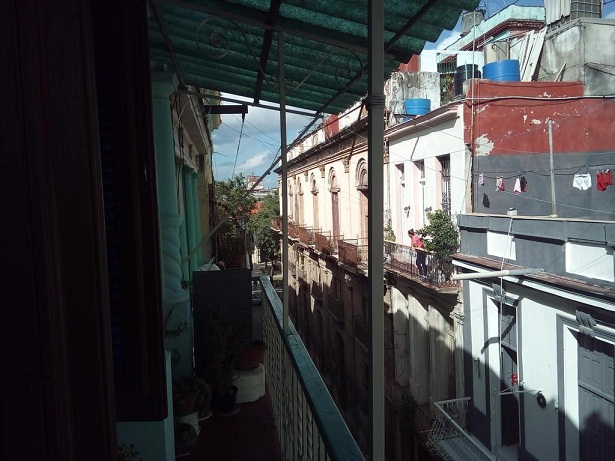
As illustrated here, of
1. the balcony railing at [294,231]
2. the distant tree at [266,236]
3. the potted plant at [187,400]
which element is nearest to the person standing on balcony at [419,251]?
the potted plant at [187,400]

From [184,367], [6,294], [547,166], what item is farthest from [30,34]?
[547,166]

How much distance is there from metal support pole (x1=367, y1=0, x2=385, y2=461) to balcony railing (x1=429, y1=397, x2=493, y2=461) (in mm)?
9435

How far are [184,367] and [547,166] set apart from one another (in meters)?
9.92

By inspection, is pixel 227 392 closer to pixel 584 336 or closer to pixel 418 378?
pixel 584 336

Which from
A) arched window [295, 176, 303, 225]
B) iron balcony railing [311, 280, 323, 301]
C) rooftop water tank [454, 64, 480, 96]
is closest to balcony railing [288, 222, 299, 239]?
arched window [295, 176, 303, 225]

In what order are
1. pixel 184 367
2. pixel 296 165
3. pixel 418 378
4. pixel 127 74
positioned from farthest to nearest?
pixel 296 165
pixel 418 378
pixel 184 367
pixel 127 74

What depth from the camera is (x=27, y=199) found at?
2.58 feet

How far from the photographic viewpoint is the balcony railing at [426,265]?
1170 centimetres

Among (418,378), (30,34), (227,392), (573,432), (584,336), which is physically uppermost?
(30,34)

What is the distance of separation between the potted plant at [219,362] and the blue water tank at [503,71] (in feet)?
35.1

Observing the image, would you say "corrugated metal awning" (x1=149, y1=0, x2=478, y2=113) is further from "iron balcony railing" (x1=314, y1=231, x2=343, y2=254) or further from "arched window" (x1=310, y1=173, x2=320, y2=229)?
"arched window" (x1=310, y1=173, x2=320, y2=229)

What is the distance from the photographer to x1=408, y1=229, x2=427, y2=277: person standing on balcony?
40.6ft

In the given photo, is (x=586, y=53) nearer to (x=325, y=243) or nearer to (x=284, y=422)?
(x=325, y=243)

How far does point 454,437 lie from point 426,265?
3.78 meters
